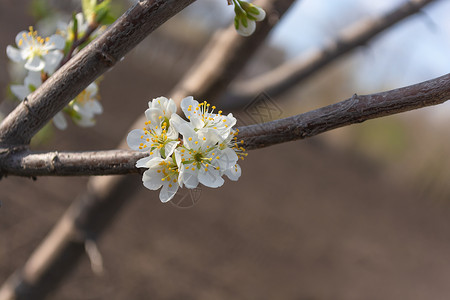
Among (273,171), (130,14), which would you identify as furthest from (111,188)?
(273,171)

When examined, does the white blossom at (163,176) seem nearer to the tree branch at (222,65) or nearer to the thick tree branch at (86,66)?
the thick tree branch at (86,66)

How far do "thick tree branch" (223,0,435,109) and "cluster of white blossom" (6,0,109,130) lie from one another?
0.73 m

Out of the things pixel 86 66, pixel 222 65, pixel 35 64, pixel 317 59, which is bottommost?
pixel 86 66

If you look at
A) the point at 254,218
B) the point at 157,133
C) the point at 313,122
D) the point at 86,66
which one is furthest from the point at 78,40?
the point at 254,218

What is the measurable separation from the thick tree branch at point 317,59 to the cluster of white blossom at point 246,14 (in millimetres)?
752

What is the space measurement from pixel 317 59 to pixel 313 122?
1.03 m

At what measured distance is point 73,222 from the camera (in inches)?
45.4

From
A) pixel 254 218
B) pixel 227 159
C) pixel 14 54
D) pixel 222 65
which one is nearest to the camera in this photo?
pixel 227 159

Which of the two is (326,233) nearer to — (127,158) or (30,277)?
(30,277)

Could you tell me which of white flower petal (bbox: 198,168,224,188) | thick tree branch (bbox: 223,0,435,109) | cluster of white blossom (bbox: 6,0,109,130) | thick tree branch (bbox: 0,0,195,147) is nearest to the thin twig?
cluster of white blossom (bbox: 6,0,109,130)

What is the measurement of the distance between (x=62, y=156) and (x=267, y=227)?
3.63 meters

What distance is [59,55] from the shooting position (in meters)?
0.67

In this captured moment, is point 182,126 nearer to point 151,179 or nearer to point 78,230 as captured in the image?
point 151,179

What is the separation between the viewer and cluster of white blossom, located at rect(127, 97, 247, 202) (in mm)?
457
